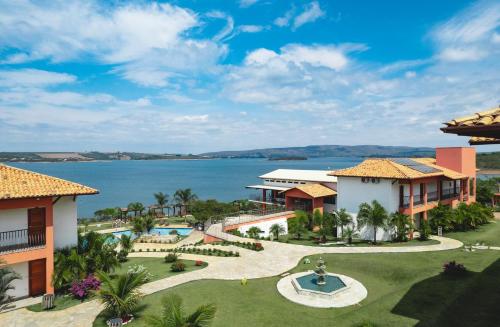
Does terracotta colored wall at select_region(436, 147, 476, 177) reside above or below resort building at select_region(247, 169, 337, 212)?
above

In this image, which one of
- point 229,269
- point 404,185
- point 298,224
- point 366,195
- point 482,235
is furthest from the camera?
point 298,224

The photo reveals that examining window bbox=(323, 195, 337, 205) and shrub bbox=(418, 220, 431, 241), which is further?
window bbox=(323, 195, 337, 205)

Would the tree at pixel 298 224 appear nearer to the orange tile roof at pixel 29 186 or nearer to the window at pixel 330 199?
the window at pixel 330 199

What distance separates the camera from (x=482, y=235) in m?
27.7

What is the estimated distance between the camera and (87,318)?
1384 centimetres

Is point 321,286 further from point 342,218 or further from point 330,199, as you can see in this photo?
point 330,199

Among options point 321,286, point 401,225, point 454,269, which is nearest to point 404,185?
point 401,225

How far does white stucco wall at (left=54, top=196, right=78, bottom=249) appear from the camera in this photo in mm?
17484

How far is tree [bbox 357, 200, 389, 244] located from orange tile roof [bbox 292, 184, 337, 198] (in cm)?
775

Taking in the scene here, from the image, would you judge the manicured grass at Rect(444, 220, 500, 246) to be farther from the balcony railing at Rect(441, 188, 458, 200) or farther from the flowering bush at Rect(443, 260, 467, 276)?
the flowering bush at Rect(443, 260, 467, 276)

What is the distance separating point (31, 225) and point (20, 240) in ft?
2.60

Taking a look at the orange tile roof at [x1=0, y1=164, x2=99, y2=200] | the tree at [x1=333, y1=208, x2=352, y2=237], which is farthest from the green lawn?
the tree at [x1=333, y1=208, x2=352, y2=237]

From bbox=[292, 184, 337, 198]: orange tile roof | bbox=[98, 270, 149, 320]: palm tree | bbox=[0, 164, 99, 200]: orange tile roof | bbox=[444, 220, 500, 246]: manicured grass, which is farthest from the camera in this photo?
bbox=[292, 184, 337, 198]: orange tile roof

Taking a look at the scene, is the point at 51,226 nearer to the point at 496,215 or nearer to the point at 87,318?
the point at 87,318
